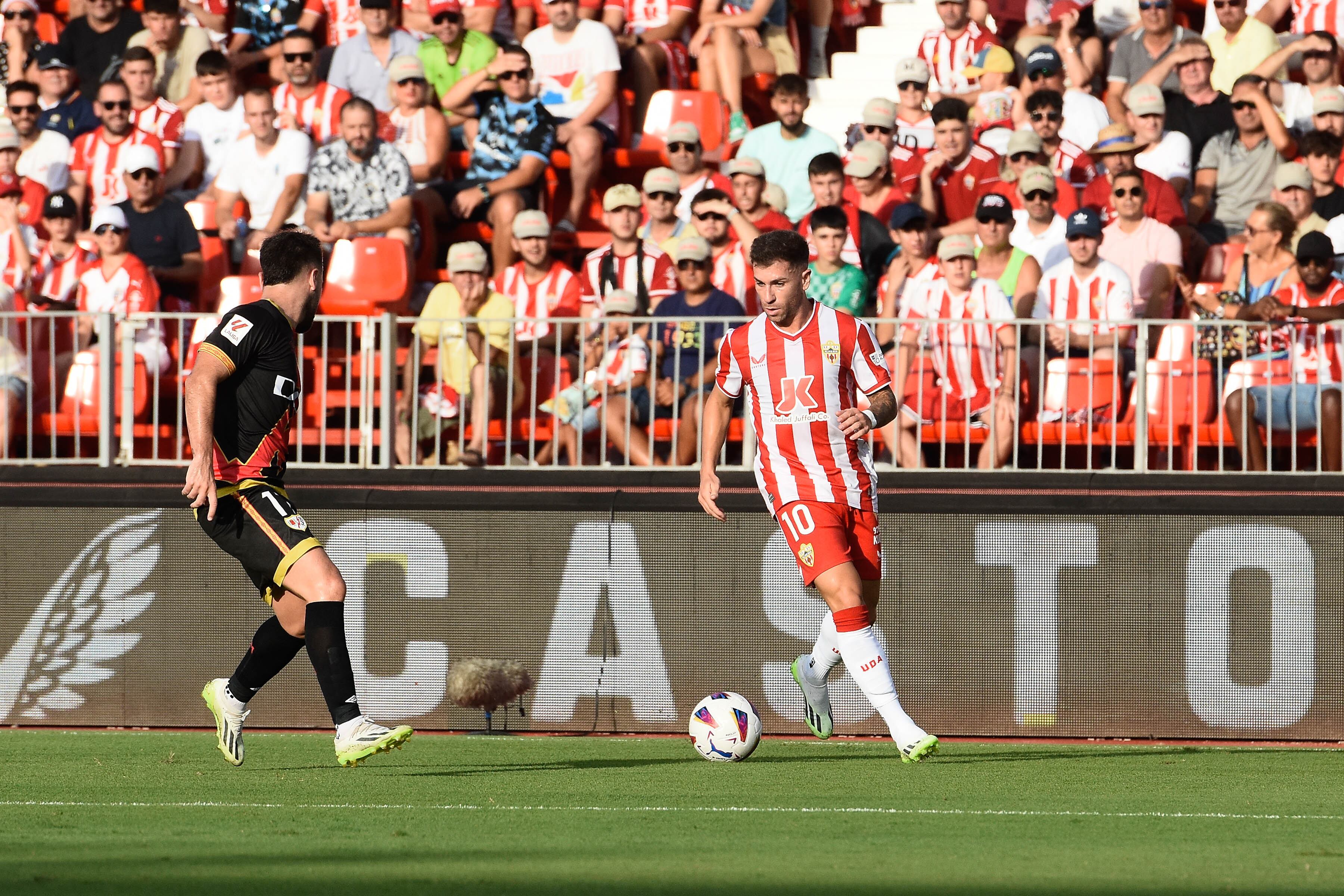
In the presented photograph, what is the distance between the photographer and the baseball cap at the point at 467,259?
41.3ft

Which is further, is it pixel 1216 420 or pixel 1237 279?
pixel 1237 279

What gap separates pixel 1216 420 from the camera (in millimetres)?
10945

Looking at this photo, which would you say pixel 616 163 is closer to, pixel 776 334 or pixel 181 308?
pixel 181 308

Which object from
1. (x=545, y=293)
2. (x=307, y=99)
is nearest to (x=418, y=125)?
(x=307, y=99)

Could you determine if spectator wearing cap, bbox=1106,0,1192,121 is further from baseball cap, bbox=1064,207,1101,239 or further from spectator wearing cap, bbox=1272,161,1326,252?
baseball cap, bbox=1064,207,1101,239

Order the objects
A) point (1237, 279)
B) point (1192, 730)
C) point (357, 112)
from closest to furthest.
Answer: point (1192, 730) → point (1237, 279) → point (357, 112)

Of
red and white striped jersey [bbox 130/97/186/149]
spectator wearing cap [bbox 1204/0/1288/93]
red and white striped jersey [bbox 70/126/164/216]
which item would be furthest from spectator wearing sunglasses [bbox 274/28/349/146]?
spectator wearing cap [bbox 1204/0/1288/93]

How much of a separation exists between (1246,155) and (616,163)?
16.1 feet

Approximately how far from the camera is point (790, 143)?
14555 mm

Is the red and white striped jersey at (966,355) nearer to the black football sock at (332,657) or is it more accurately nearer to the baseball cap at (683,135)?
the baseball cap at (683,135)

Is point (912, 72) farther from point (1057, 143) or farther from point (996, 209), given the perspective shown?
point (996, 209)

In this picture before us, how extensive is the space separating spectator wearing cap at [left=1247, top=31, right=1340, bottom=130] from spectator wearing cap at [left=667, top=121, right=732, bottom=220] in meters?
4.20

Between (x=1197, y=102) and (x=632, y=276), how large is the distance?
191 inches

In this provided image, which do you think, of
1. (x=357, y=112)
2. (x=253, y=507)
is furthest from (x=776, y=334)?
(x=357, y=112)
